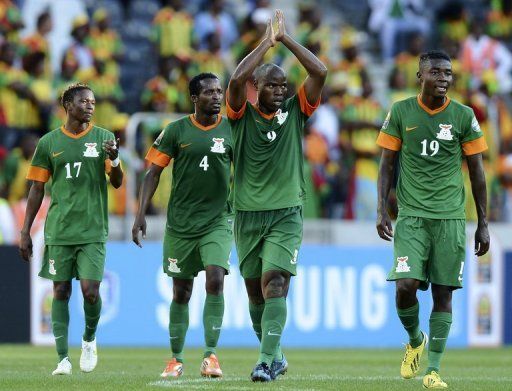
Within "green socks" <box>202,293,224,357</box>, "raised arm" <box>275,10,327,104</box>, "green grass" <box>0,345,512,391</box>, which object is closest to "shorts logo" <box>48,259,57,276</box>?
"green grass" <box>0,345,512,391</box>

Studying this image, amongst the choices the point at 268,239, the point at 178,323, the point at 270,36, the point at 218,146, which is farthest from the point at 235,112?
the point at 178,323

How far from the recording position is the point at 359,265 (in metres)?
18.5

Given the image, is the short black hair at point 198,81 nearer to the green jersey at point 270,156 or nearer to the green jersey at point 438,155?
the green jersey at point 270,156

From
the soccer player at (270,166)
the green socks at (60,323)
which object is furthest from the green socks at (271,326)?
the green socks at (60,323)

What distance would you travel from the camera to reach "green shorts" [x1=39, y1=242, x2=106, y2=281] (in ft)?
37.9

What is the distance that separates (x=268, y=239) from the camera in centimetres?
1070

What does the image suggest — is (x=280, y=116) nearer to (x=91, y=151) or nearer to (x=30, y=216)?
(x=91, y=151)

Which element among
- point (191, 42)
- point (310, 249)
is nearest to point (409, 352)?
point (310, 249)

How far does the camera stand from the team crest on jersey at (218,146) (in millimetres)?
11352

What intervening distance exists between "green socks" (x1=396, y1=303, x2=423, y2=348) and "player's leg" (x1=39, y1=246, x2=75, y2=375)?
293 cm

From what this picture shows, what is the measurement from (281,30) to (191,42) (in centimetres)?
1130

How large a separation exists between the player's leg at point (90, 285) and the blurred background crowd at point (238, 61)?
20.2 feet

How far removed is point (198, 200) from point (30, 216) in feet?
4.80

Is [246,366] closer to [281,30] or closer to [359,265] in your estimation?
[281,30]
